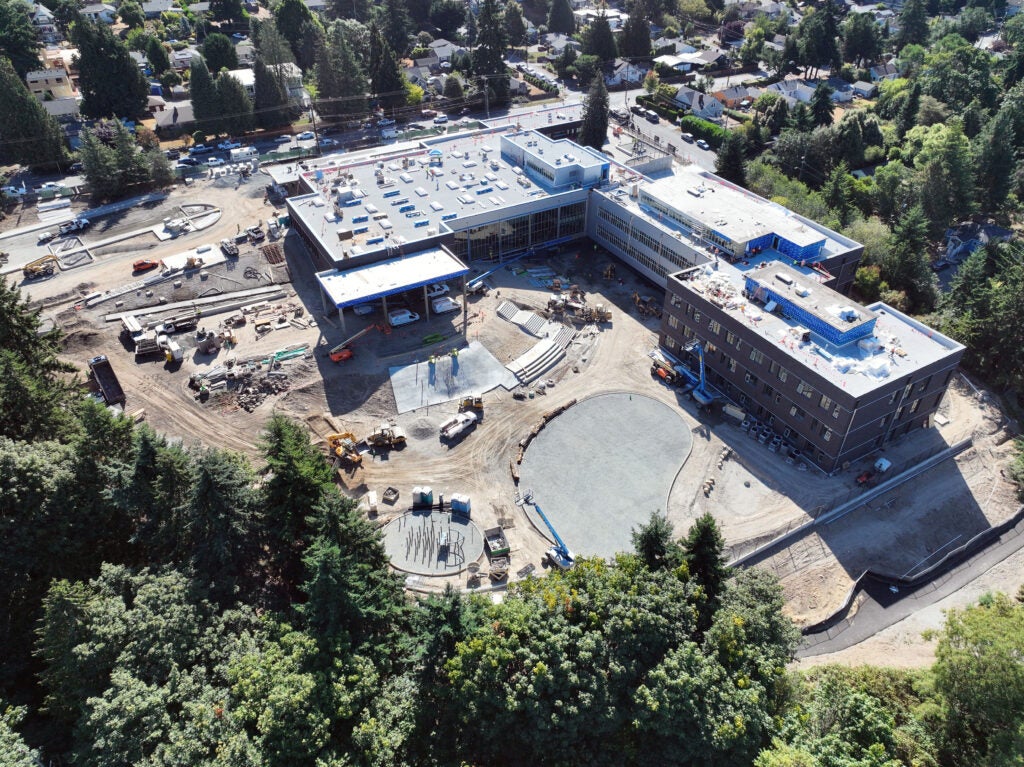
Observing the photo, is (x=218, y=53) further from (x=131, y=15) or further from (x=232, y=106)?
(x=131, y=15)

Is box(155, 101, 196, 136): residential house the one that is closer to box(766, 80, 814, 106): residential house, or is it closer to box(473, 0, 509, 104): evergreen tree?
box(473, 0, 509, 104): evergreen tree

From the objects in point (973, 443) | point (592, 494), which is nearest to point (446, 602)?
point (592, 494)

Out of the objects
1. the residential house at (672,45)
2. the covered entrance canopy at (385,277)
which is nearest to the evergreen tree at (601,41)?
the residential house at (672,45)

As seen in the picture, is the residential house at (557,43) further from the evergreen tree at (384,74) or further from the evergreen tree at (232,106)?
the evergreen tree at (232,106)

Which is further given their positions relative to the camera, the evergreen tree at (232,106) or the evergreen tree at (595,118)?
the evergreen tree at (232,106)

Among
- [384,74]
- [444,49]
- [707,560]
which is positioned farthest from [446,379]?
[444,49]

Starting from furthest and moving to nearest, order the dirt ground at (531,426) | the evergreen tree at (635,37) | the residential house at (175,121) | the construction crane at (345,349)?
the evergreen tree at (635,37), the residential house at (175,121), the construction crane at (345,349), the dirt ground at (531,426)
